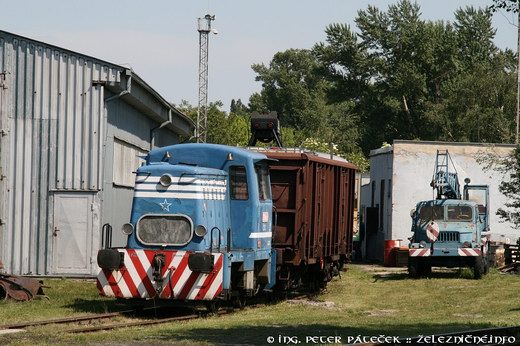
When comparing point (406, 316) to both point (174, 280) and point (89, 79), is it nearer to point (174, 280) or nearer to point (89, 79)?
point (174, 280)

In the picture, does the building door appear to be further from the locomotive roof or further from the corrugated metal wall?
the locomotive roof

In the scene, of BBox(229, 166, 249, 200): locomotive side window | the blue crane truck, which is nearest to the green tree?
the blue crane truck

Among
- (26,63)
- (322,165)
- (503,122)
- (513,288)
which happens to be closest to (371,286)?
(513,288)

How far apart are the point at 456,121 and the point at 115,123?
5094cm

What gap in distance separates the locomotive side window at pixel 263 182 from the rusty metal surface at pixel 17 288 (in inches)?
196

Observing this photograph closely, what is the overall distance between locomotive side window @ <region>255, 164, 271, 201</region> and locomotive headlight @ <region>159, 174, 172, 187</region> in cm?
201

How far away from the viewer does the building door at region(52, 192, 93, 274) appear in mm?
26406

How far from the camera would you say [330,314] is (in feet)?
67.3

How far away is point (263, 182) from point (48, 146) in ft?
25.1

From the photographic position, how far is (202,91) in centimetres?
6088

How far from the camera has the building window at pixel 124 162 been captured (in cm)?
2853

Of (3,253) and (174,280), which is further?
(3,253)

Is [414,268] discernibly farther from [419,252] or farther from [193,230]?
[193,230]

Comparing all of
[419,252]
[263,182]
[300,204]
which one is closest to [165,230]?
[263,182]
